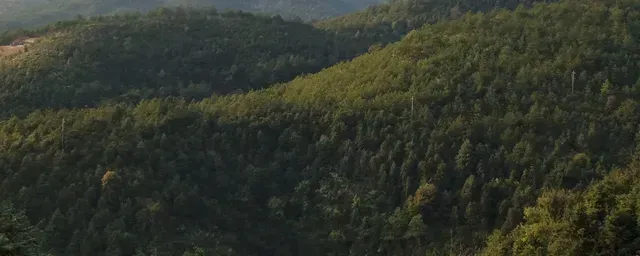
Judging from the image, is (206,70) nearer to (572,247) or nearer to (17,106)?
(17,106)

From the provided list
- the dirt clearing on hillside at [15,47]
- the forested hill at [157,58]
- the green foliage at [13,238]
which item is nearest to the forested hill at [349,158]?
the green foliage at [13,238]

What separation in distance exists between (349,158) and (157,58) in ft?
164

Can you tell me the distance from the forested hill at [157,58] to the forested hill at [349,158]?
23766 millimetres

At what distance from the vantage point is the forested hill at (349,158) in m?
34.8

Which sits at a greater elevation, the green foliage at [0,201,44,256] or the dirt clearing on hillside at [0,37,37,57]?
the green foliage at [0,201,44,256]

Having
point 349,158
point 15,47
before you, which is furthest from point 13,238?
point 15,47

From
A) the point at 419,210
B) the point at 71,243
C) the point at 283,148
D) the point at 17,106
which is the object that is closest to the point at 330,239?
the point at 419,210

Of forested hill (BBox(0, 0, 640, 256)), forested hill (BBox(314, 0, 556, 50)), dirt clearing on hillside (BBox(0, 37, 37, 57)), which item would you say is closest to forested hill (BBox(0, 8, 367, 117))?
dirt clearing on hillside (BBox(0, 37, 37, 57))

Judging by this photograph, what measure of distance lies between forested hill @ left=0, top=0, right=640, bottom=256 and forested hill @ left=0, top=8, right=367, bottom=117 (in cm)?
2377

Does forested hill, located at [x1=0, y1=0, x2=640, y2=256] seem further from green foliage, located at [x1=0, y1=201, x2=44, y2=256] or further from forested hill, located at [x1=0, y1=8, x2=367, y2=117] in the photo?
forested hill, located at [x1=0, y1=8, x2=367, y2=117]

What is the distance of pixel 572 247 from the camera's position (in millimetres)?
21188

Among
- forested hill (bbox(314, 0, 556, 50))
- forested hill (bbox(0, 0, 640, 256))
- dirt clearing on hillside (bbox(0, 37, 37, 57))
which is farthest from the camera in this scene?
forested hill (bbox(314, 0, 556, 50))

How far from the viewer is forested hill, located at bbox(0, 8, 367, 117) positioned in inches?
2603

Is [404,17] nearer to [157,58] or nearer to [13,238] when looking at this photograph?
[157,58]
